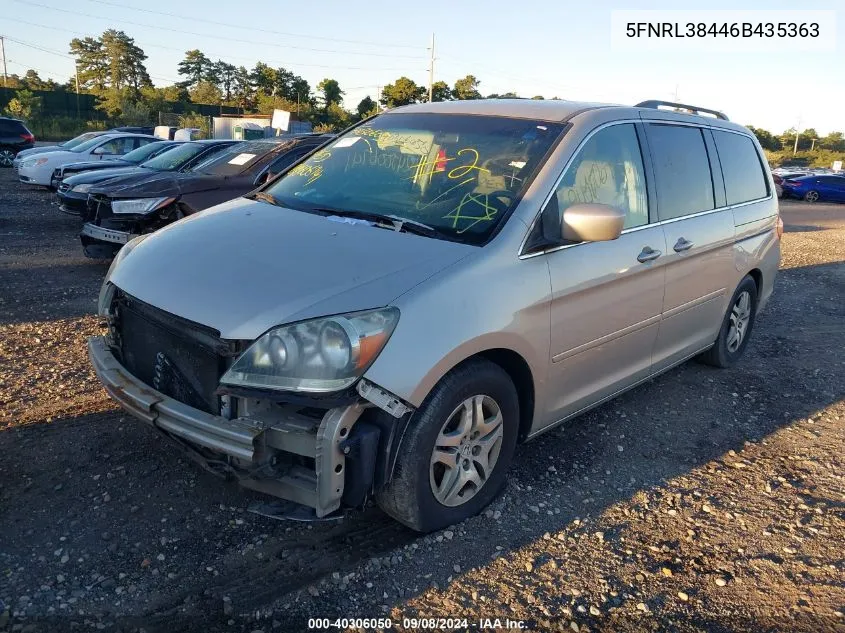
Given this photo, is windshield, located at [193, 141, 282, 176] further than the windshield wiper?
Yes

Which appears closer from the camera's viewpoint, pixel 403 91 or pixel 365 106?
pixel 403 91

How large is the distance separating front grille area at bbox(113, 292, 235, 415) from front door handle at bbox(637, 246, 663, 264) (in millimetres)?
2314

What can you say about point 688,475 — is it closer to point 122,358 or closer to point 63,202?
point 122,358

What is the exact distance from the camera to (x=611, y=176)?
3824mm

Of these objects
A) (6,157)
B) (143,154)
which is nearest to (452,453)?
(143,154)

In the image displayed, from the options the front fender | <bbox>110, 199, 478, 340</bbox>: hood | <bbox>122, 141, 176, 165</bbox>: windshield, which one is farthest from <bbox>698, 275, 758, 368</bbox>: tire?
<bbox>122, 141, 176, 165</bbox>: windshield

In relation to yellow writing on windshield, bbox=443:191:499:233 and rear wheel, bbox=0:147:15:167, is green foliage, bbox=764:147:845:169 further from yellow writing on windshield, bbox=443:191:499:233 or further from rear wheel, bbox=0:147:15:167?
yellow writing on windshield, bbox=443:191:499:233

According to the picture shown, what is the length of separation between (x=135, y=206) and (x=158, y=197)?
26 centimetres

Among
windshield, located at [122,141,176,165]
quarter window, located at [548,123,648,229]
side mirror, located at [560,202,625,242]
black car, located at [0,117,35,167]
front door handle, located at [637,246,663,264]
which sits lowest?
front door handle, located at [637,246,663,264]

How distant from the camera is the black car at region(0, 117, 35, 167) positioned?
73.7ft

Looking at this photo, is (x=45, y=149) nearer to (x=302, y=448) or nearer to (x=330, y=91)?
(x=302, y=448)

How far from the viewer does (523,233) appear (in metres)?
3.17

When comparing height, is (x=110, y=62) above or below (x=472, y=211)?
above

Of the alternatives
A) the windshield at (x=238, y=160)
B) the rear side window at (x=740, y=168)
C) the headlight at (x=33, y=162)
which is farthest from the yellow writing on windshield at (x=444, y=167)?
the headlight at (x=33, y=162)
